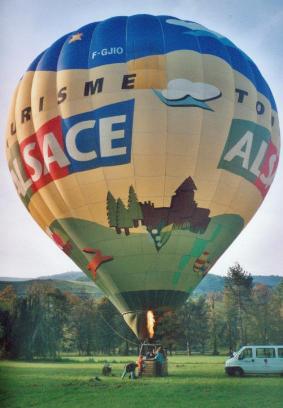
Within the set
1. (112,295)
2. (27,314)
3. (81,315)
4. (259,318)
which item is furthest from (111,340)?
(112,295)

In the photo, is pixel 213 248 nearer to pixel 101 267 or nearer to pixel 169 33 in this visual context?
pixel 101 267

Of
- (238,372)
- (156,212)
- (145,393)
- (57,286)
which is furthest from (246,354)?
(57,286)

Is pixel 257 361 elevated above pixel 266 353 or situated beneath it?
situated beneath

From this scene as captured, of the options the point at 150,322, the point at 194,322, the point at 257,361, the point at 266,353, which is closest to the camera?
the point at 150,322

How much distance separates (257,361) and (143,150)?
224 inches

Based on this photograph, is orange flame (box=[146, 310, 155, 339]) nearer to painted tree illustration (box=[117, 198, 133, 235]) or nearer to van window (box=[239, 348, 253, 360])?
painted tree illustration (box=[117, 198, 133, 235])

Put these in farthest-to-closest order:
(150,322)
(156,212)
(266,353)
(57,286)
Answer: (57,286) → (266,353) → (150,322) → (156,212)

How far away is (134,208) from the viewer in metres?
12.7

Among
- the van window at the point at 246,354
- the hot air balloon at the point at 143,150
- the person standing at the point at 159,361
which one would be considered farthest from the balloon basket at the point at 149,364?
the van window at the point at 246,354

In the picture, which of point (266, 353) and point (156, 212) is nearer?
point (156, 212)

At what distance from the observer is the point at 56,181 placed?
13492 mm

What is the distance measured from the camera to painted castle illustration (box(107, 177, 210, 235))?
1273 centimetres

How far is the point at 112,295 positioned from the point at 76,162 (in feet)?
11.0

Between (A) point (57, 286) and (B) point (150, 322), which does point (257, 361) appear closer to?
(B) point (150, 322)
